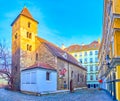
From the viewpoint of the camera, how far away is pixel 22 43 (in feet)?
101

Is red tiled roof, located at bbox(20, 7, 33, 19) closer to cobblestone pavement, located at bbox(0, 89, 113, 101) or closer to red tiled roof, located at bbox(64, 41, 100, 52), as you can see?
cobblestone pavement, located at bbox(0, 89, 113, 101)

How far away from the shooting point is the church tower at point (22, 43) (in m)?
30.6

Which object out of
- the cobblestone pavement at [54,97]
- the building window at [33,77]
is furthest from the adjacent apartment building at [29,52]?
the cobblestone pavement at [54,97]

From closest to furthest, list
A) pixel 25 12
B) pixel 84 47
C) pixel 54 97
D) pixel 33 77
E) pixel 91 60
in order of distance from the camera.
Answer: pixel 54 97 < pixel 33 77 < pixel 25 12 < pixel 91 60 < pixel 84 47

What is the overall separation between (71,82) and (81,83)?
32.2ft

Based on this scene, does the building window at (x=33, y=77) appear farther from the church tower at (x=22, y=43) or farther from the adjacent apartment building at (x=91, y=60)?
the adjacent apartment building at (x=91, y=60)

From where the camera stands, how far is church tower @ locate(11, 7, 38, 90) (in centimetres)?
3059

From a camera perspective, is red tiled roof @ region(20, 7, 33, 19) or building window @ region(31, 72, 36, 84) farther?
red tiled roof @ region(20, 7, 33, 19)

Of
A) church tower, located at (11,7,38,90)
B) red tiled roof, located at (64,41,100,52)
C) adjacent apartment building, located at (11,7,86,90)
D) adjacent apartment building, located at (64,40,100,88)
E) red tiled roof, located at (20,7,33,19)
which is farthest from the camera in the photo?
red tiled roof, located at (64,41,100,52)

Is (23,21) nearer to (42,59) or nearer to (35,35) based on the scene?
(35,35)

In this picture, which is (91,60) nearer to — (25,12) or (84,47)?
(84,47)

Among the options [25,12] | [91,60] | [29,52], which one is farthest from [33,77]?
[91,60]

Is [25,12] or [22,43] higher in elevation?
[25,12]

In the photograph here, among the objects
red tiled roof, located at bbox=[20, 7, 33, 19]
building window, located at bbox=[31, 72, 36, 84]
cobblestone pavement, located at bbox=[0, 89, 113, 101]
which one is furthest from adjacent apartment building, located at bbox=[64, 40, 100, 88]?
cobblestone pavement, located at bbox=[0, 89, 113, 101]
